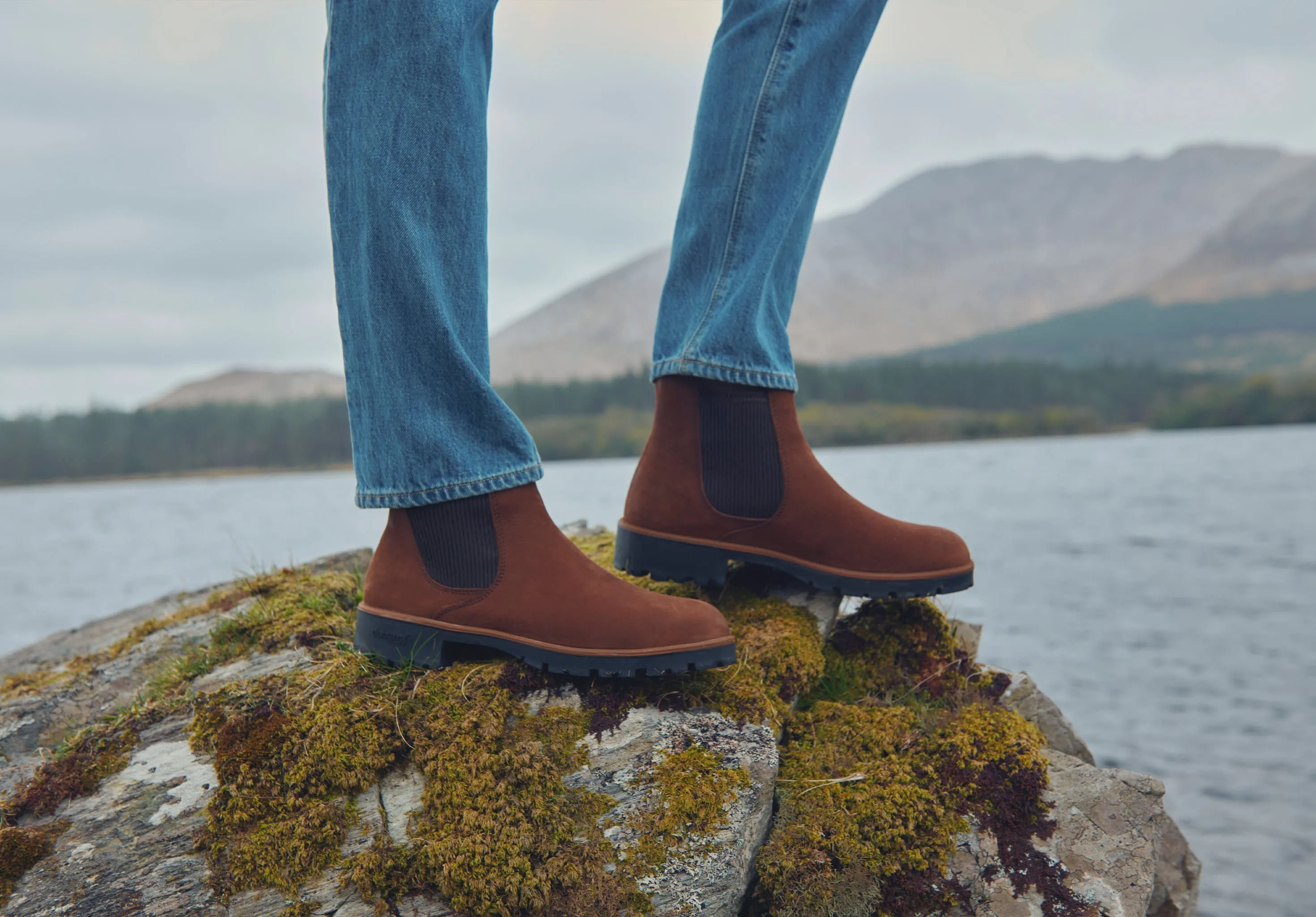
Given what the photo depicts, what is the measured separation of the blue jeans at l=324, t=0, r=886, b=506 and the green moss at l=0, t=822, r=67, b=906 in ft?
3.67

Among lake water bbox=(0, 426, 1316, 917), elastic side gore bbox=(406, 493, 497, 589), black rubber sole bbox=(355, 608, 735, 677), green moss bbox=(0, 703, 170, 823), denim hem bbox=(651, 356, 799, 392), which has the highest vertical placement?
denim hem bbox=(651, 356, 799, 392)

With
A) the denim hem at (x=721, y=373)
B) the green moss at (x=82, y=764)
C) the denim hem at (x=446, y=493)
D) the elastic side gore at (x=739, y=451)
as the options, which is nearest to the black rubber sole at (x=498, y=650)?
the denim hem at (x=446, y=493)

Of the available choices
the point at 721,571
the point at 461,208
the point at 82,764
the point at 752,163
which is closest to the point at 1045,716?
the point at 721,571

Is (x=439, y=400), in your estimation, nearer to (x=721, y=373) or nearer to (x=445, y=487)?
(x=445, y=487)

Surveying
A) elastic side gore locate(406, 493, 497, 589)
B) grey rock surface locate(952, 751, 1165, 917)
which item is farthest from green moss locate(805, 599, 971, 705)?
elastic side gore locate(406, 493, 497, 589)

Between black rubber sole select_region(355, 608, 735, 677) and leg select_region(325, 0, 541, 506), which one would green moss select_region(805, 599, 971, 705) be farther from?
leg select_region(325, 0, 541, 506)

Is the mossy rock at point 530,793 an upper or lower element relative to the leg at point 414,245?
lower

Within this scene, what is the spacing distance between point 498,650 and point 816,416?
105085 millimetres

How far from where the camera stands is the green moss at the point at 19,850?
203cm

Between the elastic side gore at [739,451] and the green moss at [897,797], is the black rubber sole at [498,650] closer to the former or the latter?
the green moss at [897,797]

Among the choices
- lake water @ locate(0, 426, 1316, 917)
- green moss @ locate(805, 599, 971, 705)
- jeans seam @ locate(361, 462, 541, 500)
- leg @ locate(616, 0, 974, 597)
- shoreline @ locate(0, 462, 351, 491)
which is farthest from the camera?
shoreline @ locate(0, 462, 351, 491)

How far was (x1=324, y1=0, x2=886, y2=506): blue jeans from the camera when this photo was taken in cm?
200

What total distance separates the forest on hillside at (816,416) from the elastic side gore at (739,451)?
229 feet

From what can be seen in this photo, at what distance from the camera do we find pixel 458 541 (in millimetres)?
2270
